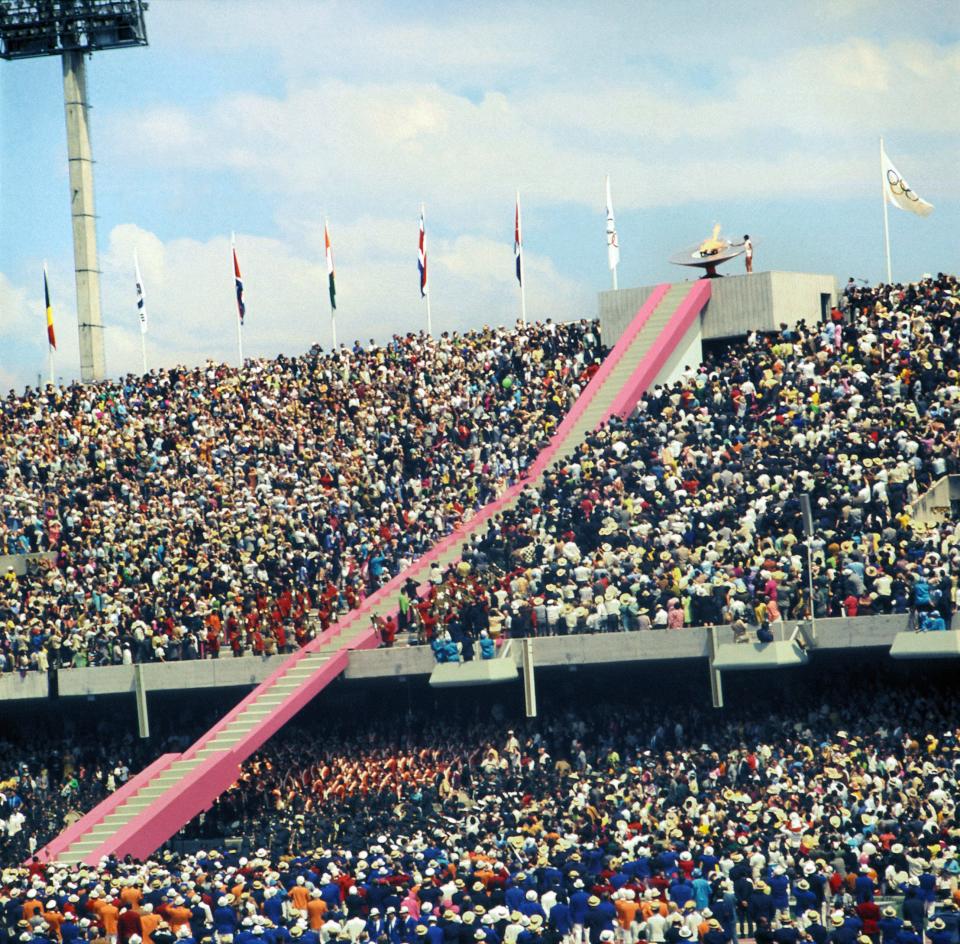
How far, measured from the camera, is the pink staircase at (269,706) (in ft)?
142

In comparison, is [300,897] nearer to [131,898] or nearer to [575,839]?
[131,898]

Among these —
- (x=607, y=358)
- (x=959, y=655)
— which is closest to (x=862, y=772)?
(x=959, y=655)

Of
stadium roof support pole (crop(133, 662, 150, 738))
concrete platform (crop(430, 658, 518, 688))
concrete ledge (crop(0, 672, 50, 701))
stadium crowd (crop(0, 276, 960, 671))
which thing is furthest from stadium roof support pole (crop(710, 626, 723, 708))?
concrete ledge (crop(0, 672, 50, 701))

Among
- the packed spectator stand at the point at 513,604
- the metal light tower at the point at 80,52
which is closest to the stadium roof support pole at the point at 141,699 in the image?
the packed spectator stand at the point at 513,604

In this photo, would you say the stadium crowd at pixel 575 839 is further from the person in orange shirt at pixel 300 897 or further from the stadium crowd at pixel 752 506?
the stadium crowd at pixel 752 506

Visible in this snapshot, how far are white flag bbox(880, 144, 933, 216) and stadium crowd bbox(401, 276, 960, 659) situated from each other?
19.4 feet

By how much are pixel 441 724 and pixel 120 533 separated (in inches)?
500

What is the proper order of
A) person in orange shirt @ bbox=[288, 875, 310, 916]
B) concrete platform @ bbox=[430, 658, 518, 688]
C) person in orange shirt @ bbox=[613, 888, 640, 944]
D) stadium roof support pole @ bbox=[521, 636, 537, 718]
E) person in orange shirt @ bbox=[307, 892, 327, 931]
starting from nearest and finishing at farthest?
person in orange shirt @ bbox=[613, 888, 640, 944], person in orange shirt @ bbox=[307, 892, 327, 931], person in orange shirt @ bbox=[288, 875, 310, 916], concrete platform @ bbox=[430, 658, 518, 688], stadium roof support pole @ bbox=[521, 636, 537, 718]

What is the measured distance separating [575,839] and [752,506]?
10455 millimetres

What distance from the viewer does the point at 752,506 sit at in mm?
43906

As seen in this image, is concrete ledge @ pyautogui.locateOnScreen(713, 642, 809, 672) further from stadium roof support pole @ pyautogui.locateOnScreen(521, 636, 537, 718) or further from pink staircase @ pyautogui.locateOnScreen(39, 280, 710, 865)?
pink staircase @ pyautogui.locateOnScreen(39, 280, 710, 865)

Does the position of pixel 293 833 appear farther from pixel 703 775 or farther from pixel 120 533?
pixel 120 533

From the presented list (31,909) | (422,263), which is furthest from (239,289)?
(31,909)

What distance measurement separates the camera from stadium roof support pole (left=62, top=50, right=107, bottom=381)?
7475 centimetres
